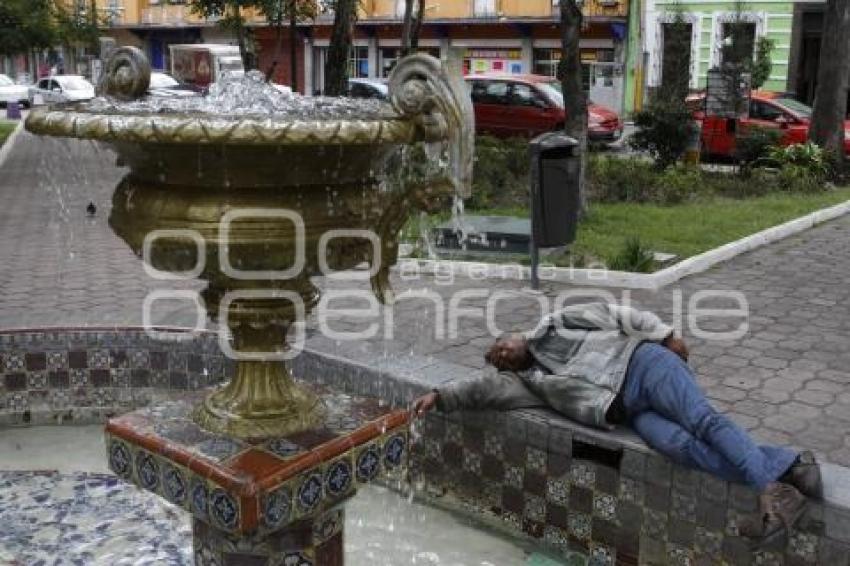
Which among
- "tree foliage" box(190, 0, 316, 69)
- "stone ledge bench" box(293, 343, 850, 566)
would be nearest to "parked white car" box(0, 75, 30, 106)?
"tree foliage" box(190, 0, 316, 69)

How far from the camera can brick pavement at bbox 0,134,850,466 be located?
4773 millimetres

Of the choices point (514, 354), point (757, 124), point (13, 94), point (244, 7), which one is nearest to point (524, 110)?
point (757, 124)

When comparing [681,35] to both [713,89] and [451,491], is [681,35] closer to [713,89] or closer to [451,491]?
[713,89]

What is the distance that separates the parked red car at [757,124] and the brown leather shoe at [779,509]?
46.1 ft

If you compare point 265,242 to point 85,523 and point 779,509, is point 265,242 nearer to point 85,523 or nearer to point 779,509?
point 779,509

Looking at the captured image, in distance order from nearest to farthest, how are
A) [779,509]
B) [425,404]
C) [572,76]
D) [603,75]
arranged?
[779,509], [425,404], [572,76], [603,75]

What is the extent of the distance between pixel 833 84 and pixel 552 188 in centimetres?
945

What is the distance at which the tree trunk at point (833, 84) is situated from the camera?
14367 millimetres

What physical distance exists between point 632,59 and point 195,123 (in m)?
27.8

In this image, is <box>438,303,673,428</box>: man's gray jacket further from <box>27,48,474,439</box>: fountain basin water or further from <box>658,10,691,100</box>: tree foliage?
<box>658,10,691,100</box>: tree foliage

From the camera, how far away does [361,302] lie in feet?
22.6

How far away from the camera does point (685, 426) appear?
3.33 m

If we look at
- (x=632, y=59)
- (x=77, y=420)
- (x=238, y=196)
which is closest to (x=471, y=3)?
(x=632, y=59)

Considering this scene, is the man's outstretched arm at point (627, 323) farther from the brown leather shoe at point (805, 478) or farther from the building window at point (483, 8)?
the building window at point (483, 8)
